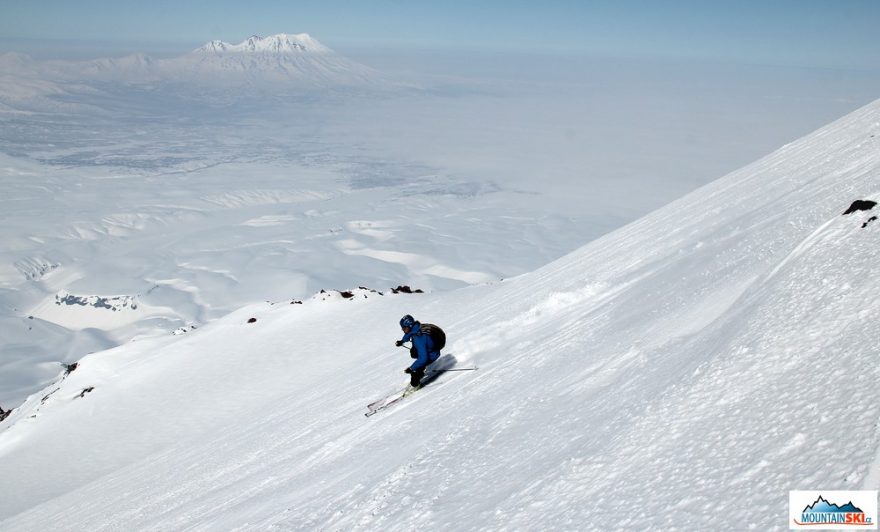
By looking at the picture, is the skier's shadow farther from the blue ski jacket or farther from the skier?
the blue ski jacket

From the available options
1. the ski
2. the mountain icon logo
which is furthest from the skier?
the mountain icon logo

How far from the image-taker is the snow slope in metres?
4.12

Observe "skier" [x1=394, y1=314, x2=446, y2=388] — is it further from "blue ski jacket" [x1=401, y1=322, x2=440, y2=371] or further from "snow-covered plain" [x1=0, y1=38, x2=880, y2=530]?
"snow-covered plain" [x1=0, y1=38, x2=880, y2=530]

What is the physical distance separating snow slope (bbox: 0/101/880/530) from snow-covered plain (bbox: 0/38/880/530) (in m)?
0.03

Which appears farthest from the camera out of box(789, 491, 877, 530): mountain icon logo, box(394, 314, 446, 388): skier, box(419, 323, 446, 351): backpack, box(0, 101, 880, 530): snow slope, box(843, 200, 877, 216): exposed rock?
box(419, 323, 446, 351): backpack

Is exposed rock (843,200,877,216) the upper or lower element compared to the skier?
lower

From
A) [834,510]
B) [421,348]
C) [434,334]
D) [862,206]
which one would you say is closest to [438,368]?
[434,334]

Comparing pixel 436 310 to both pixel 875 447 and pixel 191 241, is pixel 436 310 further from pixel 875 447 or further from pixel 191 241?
pixel 191 241

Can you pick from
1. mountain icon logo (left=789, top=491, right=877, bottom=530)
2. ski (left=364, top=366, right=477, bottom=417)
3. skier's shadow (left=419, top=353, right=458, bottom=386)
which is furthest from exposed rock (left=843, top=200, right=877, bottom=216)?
skier's shadow (left=419, top=353, right=458, bottom=386)

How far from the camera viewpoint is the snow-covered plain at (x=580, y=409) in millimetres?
4145

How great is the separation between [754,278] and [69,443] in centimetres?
2139

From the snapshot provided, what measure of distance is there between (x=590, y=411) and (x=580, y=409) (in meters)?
0.22

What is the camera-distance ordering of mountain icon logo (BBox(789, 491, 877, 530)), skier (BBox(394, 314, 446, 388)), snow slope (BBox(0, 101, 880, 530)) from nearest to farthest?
mountain icon logo (BBox(789, 491, 877, 530)) < snow slope (BBox(0, 101, 880, 530)) < skier (BBox(394, 314, 446, 388))

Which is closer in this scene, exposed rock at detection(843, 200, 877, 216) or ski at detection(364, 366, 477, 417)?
exposed rock at detection(843, 200, 877, 216)
